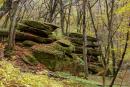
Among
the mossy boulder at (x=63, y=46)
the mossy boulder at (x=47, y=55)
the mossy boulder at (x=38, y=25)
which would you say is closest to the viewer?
the mossy boulder at (x=47, y=55)

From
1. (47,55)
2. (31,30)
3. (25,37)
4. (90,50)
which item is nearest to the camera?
(47,55)

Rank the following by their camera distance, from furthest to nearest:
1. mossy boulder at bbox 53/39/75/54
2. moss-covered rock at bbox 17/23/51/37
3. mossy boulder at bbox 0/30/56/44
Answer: moss-covered rock at bbox 17/23/51/37 → mossy boulder at bbox 53/39/75/54 → mossy boulder at bbox 0/30/56/44

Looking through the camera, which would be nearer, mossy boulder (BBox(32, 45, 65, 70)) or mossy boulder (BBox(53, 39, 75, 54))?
mossy boulder (BBox(32, 45, 65, 70))

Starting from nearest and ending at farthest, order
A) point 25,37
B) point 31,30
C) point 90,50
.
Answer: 1. point 25,37
2. point 31,30
3. point 90,50

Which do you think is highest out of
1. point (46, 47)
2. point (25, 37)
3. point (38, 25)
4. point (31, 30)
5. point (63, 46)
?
point (38, 25)

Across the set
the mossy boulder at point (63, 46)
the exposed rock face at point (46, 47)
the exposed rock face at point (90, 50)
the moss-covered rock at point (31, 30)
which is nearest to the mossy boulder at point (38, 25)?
the exposed rock face at point (46, 47)

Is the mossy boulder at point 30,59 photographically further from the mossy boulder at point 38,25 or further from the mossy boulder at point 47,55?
the mossy boulder at point 38,25

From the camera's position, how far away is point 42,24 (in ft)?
68.6

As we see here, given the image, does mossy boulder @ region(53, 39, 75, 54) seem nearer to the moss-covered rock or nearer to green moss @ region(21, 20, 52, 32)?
the moss-covered rock

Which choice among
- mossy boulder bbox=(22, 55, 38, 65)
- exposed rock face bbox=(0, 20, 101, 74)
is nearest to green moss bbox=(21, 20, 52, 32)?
exposed rock face bbox=(0, 20, 101, 74)

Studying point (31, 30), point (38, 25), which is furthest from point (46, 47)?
point (38, 25)

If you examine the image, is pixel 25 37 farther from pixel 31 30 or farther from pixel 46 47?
pixel 46 47

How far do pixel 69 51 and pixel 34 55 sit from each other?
3368 mm

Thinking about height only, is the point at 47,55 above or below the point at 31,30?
below
